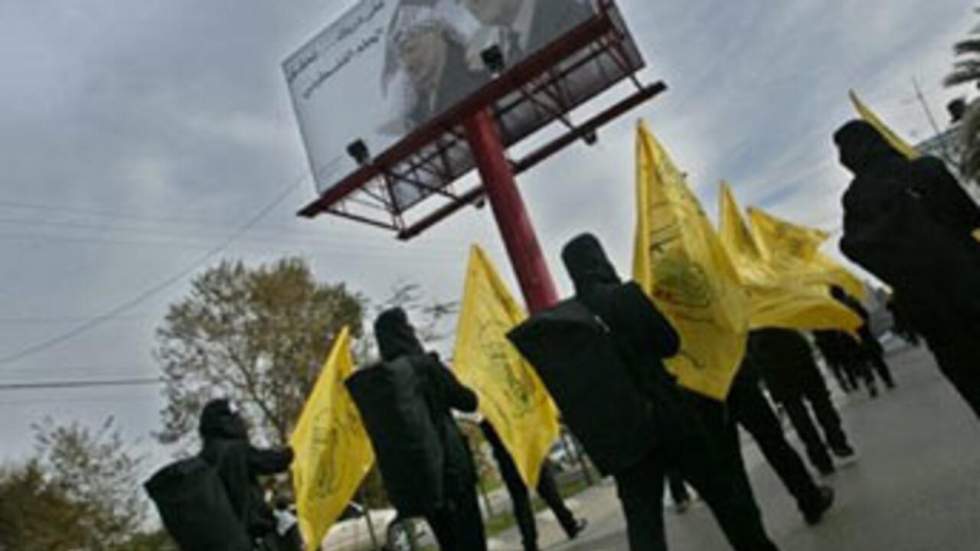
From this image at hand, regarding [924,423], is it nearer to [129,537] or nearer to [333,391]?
[333,391]

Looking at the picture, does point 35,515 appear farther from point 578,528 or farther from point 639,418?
point 639,418

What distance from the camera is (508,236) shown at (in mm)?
22281

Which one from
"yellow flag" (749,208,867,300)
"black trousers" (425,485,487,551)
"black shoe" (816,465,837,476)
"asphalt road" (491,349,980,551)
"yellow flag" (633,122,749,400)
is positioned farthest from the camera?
"yellow flag" (749,208,867,300)

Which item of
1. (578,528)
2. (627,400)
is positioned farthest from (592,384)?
(578,528)

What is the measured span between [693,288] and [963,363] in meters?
1.43

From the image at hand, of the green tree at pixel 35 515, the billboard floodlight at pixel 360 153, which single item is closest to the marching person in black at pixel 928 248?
the billboard floodlight at pixel 360 153

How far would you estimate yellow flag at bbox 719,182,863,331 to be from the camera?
7547 mm

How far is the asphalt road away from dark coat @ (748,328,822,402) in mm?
754

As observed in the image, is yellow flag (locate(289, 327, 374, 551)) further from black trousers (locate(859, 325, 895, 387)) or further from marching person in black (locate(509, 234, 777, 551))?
black trousers (locate(859, 325, 895, 387))

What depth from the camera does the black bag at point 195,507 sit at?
6.45m

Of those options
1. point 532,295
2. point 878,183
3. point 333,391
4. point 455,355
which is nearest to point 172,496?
point 333,391

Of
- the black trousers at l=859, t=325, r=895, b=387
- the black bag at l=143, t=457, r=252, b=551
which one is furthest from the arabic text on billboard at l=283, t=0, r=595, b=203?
the black bag at l=143, t=457, r=252, b=551

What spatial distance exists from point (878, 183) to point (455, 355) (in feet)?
16.8

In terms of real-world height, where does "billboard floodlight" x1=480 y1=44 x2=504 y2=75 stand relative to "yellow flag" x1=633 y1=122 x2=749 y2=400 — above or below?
above
